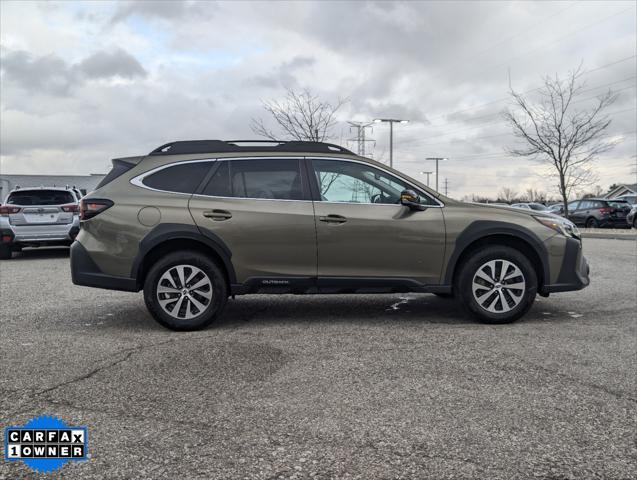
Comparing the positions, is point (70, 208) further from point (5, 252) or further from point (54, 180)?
point (54, 180)

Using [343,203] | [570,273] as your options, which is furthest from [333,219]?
[570,273]

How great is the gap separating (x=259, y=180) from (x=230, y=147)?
18.2 inches

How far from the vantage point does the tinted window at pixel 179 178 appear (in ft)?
17.9

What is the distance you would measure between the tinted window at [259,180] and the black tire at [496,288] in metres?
1.81

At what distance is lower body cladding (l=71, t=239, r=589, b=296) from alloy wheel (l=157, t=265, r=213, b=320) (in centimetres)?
26

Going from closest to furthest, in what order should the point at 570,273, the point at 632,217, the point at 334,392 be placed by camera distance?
the point at 334,392 < the point at 570,273 < the point at 632,217

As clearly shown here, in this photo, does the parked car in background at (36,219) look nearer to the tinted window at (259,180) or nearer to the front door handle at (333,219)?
the tinted window at (259,180)

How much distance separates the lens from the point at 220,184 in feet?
18.1

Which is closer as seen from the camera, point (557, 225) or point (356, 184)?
point (356, 184)

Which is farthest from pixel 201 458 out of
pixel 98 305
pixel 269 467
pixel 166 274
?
pixel 98 305

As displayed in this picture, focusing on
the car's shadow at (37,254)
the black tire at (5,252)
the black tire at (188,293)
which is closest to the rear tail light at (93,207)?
the black tire at (188,293)

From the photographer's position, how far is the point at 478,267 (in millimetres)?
5496

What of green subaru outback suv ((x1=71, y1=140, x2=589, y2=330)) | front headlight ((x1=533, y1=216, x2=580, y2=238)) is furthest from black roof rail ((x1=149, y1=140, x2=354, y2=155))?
front headlight ((x1=533, y1=216, x2=580, y2=238))

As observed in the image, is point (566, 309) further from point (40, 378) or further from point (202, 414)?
point (40, 378)
